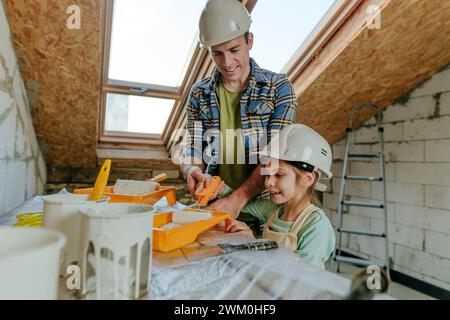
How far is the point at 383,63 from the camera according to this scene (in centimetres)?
258

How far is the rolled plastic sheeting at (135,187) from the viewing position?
1.31 meters

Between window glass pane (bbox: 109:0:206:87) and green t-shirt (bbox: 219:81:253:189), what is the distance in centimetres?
105

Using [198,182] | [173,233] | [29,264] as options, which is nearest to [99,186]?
[173,233]

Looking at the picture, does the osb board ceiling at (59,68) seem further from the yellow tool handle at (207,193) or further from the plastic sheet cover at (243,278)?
the plastic sheet cover at (243,278)

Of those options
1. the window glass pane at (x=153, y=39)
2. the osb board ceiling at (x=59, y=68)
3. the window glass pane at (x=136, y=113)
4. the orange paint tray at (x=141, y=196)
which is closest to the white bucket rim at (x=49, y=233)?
the orange paint tray at (x=141, y=196)

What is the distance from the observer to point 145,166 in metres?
3.51

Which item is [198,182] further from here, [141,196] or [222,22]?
[222,22]

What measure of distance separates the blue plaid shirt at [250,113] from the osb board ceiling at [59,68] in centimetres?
88

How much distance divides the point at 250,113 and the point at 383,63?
1.59 meters

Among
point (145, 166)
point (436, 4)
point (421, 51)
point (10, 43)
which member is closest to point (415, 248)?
point (421, 51)

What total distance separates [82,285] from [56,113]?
239 centimetres

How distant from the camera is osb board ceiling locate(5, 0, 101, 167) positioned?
1.90m
